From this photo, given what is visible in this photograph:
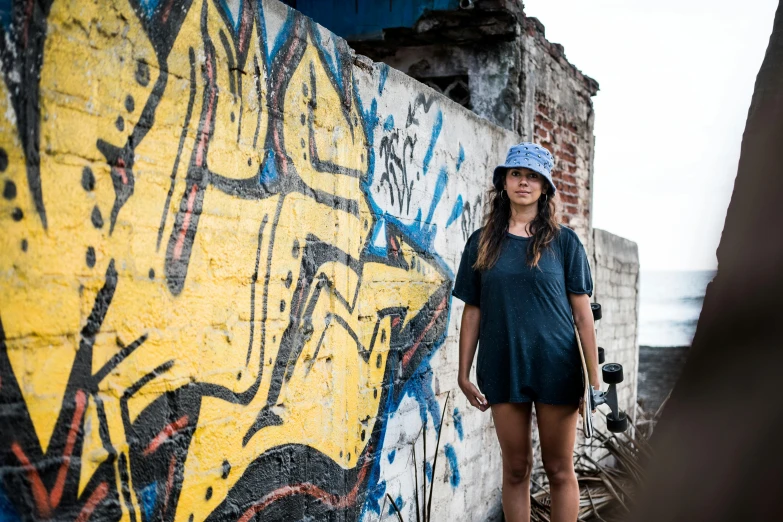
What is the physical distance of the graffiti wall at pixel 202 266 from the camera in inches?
69.8

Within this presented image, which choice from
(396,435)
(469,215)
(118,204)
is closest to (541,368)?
(396,435)

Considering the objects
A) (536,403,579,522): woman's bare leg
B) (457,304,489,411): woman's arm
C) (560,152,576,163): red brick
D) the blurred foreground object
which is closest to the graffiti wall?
(457,304,489,411): woman's arm

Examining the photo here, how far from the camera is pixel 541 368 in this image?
320 centimetres

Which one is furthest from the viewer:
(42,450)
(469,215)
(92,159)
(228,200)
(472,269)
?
(469,215)

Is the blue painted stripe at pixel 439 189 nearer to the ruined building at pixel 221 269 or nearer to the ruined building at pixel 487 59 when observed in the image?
the ruined building at pixel 221 269

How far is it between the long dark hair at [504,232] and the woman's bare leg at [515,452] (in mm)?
641

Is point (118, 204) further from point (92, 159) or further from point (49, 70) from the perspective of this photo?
point (49, 70)

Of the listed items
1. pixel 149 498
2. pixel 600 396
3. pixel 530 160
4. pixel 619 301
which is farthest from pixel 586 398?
pixel 619 301

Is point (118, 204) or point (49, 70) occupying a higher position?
point (49, 70)

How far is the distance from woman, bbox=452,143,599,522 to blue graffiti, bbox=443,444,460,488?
0.62m

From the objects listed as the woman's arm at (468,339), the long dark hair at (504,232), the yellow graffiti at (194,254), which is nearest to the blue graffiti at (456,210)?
the long dark hair at (504,232)

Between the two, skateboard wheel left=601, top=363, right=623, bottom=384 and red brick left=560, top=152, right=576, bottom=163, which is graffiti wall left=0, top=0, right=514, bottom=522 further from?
red brick left=560, top=152, right=576, bottom=163

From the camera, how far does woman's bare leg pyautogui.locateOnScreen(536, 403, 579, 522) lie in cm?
324

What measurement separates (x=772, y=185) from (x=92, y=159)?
1679mm
